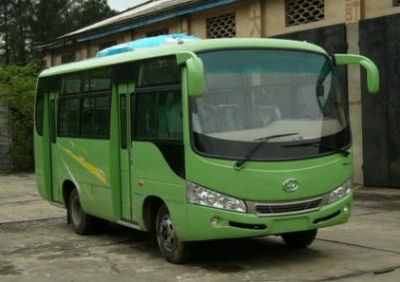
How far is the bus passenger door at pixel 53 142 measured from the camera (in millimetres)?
11539

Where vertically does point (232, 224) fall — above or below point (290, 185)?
below

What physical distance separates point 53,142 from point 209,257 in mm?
4081

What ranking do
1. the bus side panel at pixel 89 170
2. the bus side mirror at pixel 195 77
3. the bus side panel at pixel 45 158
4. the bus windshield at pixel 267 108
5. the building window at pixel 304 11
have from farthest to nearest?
the building window at pixel 304 11, the bus side panel at pixel 45 158, the bus side panel at pixel 89 170, the bus windshield at pixel 267 108, the bus side mirror at pixel 195 77

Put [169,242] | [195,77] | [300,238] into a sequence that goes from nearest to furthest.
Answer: [195,77] < [169,242] < [300,238]

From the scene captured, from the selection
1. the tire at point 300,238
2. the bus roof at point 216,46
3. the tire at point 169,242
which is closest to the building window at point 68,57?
the bus roof at point 216,46

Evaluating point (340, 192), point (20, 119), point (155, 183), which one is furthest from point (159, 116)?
point (20, 119)

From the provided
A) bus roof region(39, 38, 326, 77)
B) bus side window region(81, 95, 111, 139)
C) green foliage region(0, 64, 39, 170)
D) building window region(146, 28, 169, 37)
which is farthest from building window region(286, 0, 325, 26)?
green foliage region(0, 64, 39, 170)

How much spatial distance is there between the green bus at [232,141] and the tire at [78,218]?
166 cm

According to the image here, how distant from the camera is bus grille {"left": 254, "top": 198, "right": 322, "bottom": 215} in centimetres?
760

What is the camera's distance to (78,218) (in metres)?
11.0

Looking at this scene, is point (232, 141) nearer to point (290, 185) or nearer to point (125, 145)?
point (290, 185)

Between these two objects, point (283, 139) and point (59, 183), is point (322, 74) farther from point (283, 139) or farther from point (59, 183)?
point (59, 183)

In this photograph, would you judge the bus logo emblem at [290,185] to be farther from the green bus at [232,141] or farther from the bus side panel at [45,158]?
the bus side panel at [45,158]

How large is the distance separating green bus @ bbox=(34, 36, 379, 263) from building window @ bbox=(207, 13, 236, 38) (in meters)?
11.2
